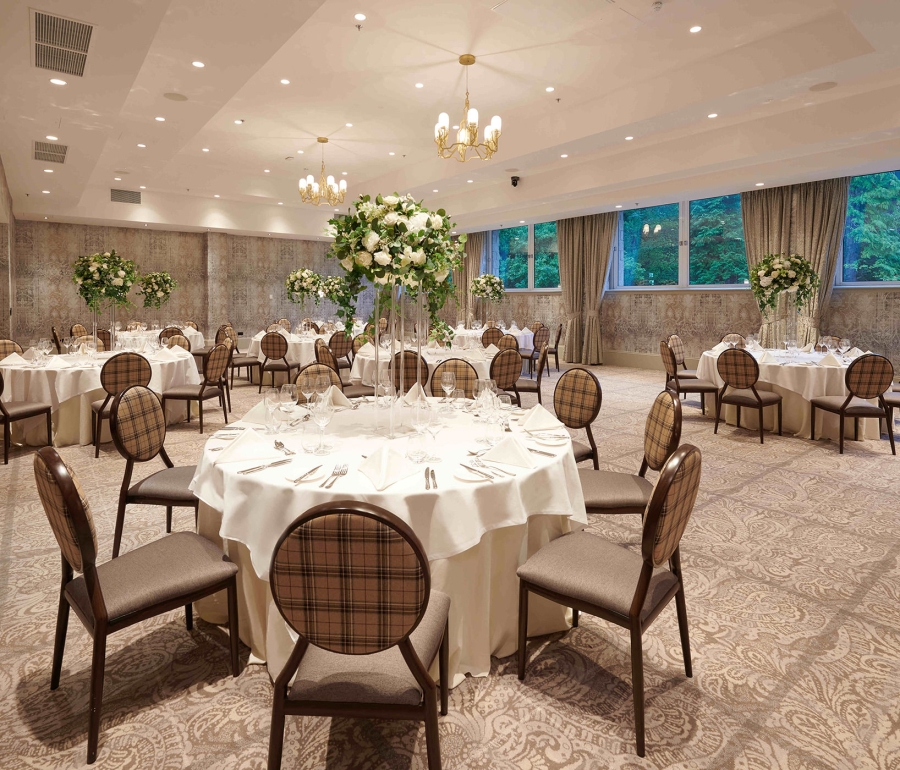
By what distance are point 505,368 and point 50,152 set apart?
6930 millimetres

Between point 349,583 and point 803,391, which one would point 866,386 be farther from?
point 349,583

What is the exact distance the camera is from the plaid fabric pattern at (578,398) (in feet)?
13.5

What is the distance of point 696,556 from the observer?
359cm

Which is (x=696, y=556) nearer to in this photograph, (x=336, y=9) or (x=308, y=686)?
(x=308, y=686)

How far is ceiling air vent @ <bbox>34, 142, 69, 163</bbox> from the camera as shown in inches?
301

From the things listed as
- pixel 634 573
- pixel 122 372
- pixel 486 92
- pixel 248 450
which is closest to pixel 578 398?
pixel 634 573

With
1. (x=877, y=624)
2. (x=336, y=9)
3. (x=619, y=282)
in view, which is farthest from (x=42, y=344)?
(x=619, y=282)

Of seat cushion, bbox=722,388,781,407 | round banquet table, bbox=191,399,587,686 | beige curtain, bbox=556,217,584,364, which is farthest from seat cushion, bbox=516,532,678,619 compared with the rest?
beige curtain, bbox=556,217,584,364

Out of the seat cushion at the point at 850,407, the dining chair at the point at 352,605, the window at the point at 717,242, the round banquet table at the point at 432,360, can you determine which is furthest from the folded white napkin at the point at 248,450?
the window at the point at 717,242

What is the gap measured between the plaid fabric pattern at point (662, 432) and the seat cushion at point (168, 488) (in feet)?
7.87

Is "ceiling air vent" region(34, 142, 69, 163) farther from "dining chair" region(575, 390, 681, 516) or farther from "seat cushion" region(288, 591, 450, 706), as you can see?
"seat cushion" region(288, 591, 450, 706)

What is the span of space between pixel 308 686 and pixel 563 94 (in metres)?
8.27

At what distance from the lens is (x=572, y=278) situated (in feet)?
45.3

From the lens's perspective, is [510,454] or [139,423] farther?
[139,423]
